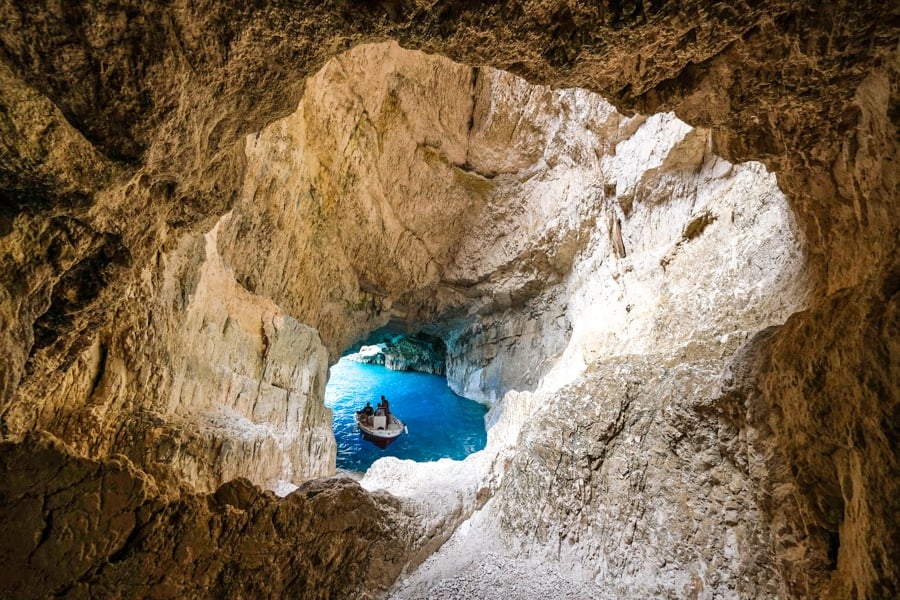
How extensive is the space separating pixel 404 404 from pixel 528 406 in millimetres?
12755

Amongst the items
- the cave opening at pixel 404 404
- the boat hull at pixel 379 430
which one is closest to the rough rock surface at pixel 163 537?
the cave opening at pixel 404 404

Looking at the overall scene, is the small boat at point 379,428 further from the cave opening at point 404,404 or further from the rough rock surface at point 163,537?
the rough rock surface at point 163,537

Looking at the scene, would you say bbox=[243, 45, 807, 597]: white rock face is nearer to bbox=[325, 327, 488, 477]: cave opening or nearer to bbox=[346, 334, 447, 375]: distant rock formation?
bbox=[325, 327, 488, 477]: cave opening

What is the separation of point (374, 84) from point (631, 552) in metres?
11.6

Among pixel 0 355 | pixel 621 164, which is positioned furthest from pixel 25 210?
pixel 621 164

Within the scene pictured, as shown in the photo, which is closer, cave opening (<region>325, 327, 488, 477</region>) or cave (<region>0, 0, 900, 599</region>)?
cave (<region>0, 0, 900, 599</region>)

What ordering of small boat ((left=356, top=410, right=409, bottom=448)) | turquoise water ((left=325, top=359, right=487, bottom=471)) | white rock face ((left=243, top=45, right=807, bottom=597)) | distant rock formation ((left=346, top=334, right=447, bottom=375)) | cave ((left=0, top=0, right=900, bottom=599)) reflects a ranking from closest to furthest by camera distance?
1. cave ((left=0, top=0, right=900, bottom=599))
2. white rock face ((left=243, top=45, right=807, bottom=597))
3. turquoise water ((left=325, top=359, right=487, bottom=471))
4. small boat ((left=356, top=410, right=409, bottom=448))
5. distant rock formation ((left=346, top=334, right=447, bottom=375))

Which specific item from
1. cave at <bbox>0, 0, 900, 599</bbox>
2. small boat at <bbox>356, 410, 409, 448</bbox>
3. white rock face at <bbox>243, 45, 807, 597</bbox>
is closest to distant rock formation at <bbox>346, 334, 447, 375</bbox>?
white rock face at <bbox>243, 45, 807, 597</bbox>

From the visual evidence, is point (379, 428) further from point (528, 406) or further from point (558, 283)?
point (558, 283)

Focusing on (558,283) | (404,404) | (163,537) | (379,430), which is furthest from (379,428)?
(163,537)

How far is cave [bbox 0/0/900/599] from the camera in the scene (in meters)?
2.21

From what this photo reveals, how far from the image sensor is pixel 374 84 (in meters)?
10.6

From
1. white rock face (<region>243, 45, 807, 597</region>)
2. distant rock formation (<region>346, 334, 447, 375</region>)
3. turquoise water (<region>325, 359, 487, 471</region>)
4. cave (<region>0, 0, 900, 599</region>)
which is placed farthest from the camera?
distant rock formation (<region>346, 334, 447, 375</region>)

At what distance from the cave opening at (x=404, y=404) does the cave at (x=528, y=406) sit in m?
6.06
